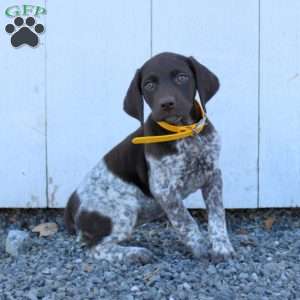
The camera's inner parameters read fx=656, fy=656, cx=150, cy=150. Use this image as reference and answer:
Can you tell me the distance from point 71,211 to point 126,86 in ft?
3.57

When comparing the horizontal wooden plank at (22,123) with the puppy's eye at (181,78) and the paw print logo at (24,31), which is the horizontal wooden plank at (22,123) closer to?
the paw print logo at (24,31)

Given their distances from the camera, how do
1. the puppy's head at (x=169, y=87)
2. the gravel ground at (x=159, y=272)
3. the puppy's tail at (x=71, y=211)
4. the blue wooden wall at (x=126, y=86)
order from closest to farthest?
the gravel ground at (x=159, y=272)
the puppy's head at (x=169, y=87)
the puppy's tail at (x=71, y=211)
the blue wooden wall at (x=126, y=86)

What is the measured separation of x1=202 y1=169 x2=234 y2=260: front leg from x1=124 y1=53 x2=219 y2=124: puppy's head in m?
0.48

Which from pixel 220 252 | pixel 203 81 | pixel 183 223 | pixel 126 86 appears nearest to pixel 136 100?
pixel 203 81

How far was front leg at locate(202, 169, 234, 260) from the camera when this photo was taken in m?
3.92

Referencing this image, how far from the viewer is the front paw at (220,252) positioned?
3900 millimetres

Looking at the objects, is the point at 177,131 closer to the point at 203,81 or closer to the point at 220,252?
the point at 203,81

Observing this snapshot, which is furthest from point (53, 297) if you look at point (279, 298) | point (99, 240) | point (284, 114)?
point (284, 114)

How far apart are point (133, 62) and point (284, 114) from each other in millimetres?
1215

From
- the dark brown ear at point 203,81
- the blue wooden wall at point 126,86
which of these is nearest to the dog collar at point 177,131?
the dark brown ear at point 203,81

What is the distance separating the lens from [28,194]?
5.14 meters

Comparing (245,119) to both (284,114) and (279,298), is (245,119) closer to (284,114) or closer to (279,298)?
(284,114)

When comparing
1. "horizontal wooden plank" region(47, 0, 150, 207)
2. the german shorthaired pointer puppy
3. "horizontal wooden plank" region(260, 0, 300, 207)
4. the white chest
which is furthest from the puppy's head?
"horizontal wooden plank" region(260, 0, 300, 207)

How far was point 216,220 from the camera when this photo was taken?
158 inches
